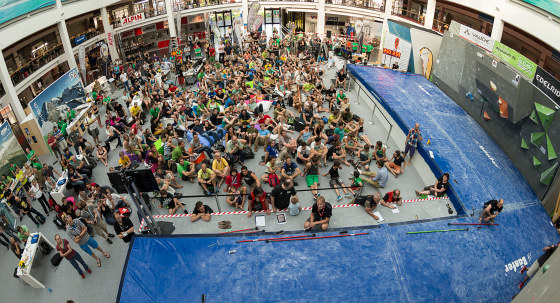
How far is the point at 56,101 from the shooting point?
1426 centimetres

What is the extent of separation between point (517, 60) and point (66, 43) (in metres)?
20.6

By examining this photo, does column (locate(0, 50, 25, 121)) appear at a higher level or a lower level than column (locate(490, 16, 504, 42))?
lower

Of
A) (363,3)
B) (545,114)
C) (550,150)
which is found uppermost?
(363,3)

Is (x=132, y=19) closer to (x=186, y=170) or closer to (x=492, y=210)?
(x=186, y=170)

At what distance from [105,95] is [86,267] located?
40.8ft

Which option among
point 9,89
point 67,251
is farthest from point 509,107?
point 9,89

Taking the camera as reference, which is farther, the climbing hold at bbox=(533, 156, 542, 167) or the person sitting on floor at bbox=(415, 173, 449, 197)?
the climbing hold at bbox=(533, 156, 542, 167)

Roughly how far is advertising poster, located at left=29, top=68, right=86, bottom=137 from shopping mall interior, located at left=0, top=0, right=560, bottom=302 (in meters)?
0.08

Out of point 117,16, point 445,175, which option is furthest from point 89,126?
point 117,16

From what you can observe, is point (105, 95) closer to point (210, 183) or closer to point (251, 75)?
point (251, 75)

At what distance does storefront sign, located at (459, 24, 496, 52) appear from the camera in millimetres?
12344

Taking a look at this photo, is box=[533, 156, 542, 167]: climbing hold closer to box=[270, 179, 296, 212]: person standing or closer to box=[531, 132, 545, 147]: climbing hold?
box=[531, 132, 545, 147]: climbing hold

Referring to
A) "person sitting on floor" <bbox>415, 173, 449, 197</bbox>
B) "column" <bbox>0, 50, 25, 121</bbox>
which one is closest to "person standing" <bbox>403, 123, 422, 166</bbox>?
"person sitting on floor" <bbox>415, 173, 449, 197</bbox>

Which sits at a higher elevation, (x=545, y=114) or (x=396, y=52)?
(x=545, y=114)
